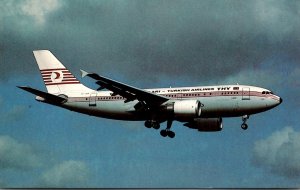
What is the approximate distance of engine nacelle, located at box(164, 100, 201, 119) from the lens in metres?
45.5

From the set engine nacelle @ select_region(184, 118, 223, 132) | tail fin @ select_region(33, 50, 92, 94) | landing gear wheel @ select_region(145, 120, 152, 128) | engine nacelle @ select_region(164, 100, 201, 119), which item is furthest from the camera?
tail fin @ select_region(33, 50, 92, 94)

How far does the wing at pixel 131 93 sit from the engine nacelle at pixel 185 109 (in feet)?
4.53

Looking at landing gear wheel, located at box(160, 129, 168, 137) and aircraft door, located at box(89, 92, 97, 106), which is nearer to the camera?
landing gear wheel, located at box(160, 129, 168, 137)

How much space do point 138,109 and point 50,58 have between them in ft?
51.2

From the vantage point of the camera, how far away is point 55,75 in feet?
195

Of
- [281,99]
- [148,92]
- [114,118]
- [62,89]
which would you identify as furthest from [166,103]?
[62,89]

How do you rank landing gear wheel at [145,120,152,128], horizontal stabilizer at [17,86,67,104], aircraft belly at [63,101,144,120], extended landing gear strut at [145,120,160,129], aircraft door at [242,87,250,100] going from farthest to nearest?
aircraft belly at [63,101,144,120] < horizontal stabilizer at [17,86,67,104] < landing gear wheel at [145,120,152,128] < extended landing gear strut at [145,120,160,129] < aircraft door at [242,87,250,100]

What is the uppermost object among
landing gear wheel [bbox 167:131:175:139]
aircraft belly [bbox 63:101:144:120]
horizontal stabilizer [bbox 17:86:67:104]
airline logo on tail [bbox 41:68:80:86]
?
airline logo on tail [bbox 41:68:80:86]

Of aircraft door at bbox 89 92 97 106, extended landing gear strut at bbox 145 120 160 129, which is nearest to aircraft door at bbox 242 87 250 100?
extended landing gear strut at bbox 145 120 160 129

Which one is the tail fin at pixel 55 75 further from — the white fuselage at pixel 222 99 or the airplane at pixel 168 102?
the white fuselage at pixel 222 99

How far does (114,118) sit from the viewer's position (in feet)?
171

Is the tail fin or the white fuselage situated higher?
the tail fin

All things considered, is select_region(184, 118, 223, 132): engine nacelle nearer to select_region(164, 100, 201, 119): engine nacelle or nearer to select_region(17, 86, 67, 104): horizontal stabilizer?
select_region(164, 100, 201, 119): engine nacelle

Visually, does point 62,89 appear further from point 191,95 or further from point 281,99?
point 281,99
